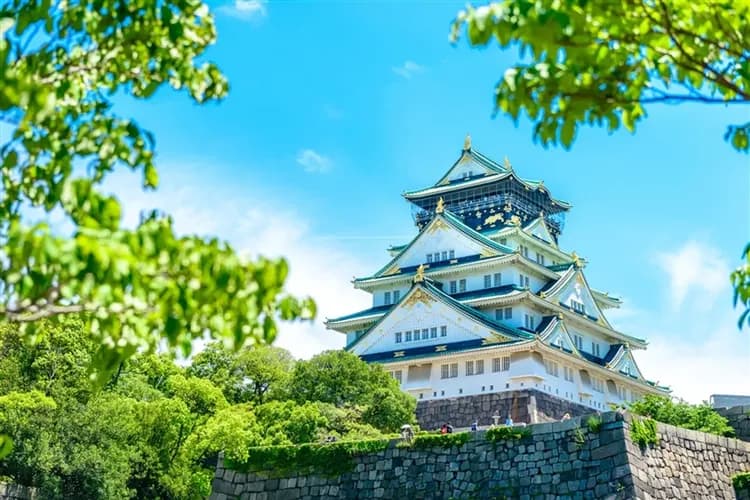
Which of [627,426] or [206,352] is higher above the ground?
[206,352]

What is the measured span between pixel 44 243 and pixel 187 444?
24211 millimetres

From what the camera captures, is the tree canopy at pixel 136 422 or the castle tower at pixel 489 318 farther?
the castle tower at pixel 489 318

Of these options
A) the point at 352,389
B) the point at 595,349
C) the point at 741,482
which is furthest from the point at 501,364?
the point at 741,482

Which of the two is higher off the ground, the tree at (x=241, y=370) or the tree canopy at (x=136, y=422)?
the tree at (x=241, y=370)

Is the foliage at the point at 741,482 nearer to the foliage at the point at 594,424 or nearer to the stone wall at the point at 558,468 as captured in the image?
the stone wall at the point at 558,468

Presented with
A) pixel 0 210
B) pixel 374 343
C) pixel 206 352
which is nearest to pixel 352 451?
pixel 0 210

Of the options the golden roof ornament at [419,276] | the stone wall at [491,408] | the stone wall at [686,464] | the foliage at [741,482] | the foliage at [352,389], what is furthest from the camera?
the golden roof ornament at [419,276]

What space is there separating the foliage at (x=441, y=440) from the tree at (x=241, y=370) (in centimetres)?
1873

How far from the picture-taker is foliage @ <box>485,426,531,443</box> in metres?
18.2

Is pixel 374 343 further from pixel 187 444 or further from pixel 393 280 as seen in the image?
pixel 187 444

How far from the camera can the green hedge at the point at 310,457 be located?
2031 centimetres

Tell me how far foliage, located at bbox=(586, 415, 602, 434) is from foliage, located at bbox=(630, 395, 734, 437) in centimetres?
566

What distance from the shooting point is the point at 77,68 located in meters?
6.95

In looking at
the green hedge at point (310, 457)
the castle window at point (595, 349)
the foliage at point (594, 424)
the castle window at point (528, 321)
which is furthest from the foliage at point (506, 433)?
the castle window at point (595, 349)
